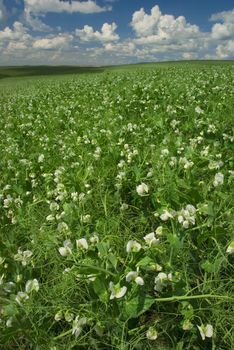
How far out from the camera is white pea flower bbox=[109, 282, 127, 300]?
237 cm

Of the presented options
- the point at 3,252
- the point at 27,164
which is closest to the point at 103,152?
the point at 27,164

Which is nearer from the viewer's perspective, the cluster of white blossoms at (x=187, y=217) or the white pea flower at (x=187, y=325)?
the white pea flower at (x=187, y=325)

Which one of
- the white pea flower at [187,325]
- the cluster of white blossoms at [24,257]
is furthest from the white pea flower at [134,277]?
the cluster of white blossoms at [24,257]

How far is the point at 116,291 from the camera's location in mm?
2406

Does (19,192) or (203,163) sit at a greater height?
(203,163)

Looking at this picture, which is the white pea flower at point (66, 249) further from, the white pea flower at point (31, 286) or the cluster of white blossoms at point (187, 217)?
the cluster of white blossoms at point (187, 217)

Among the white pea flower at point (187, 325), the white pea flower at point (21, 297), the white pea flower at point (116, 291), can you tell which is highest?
the white pea flower at point (116, 291)

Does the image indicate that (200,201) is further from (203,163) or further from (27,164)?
(27,164)

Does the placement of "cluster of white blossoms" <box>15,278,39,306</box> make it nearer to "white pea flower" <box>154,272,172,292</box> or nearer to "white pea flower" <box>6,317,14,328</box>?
"white pea flower" <box>6,317,14,328</box>

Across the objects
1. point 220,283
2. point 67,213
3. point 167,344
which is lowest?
point 167,344

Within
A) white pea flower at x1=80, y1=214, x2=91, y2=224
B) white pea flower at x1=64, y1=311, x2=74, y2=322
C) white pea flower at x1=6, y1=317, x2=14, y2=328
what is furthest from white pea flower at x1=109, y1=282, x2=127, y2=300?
white pea flower at x1=80, y1=214, x2=91, y2=224

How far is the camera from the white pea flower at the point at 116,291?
2.37 meters

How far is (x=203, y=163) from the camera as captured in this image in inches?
167

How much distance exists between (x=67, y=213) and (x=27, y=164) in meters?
2.36
